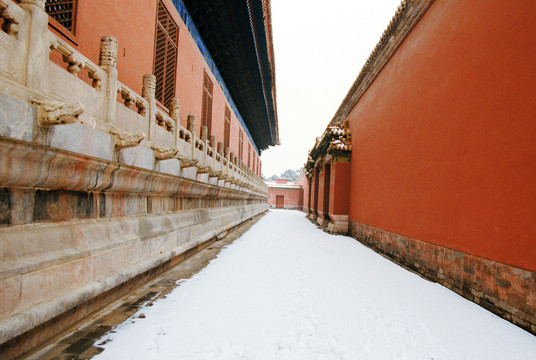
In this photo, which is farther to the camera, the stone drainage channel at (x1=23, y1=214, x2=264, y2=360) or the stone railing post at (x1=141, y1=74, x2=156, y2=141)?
the stone railing post at (x1=141, y1=74, x2=156, y2=141)

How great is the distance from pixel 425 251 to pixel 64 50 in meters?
5.50

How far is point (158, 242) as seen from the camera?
3857 millimetres

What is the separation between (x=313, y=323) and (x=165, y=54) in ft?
17.2

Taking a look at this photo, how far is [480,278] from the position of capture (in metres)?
3.37

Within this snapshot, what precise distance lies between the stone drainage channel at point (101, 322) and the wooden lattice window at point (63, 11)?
309 centimetres

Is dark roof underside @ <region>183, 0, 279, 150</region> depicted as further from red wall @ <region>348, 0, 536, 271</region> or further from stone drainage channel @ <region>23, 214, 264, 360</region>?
stone drainage channel @ <region>23, 214, 264, 360</region>

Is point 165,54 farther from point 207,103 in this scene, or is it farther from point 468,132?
point 468,132

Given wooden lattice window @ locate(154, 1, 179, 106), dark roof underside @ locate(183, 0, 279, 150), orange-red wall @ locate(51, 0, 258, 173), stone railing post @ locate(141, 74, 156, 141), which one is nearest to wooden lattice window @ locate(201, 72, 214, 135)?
orange-red wall @ locate(51, 0, 258, 173)

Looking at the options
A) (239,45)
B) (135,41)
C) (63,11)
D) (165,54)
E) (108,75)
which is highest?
(239,45)

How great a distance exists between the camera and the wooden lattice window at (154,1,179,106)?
203 inches

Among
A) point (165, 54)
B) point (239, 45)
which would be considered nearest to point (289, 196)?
point (239, 45)

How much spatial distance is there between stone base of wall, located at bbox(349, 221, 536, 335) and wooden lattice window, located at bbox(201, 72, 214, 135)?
6080 mm

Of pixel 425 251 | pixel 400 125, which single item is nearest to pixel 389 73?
pixel 400 125

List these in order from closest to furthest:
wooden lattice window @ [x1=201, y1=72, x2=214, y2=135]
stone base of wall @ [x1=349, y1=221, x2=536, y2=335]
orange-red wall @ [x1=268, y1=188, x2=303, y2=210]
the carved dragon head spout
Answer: the carved dragon head spout
stone base of wall @ [x1=349, y1=221, x2=536, y2=335]
wooden lattice window @ [x1=201, y1=72, x2=214, y2=135]
orange-red wall @ [x1=268, y1=188, x2=303, y2=210]
